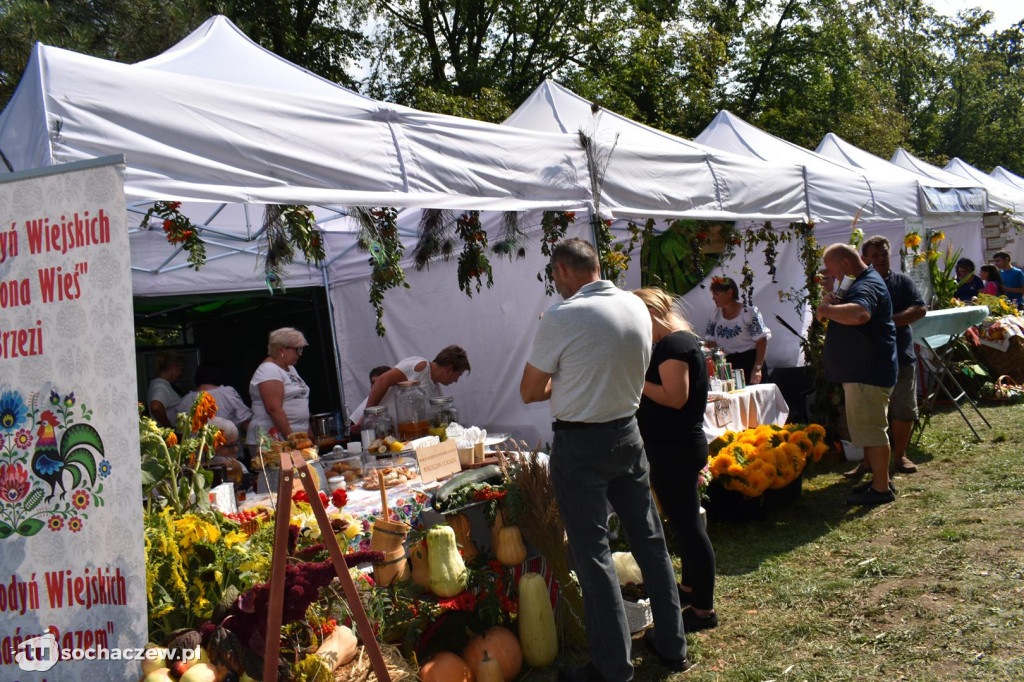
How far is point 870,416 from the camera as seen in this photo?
4391mm

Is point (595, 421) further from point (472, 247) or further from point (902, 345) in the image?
point (902, 345)

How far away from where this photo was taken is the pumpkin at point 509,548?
2959mm

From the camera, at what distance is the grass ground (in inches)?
108

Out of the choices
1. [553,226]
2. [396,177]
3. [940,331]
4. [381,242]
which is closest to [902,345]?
[940,331]

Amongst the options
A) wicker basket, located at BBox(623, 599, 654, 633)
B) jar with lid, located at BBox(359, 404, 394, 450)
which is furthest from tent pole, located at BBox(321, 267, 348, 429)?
wicker basket, located at BBox(623, 599, 654, 633)

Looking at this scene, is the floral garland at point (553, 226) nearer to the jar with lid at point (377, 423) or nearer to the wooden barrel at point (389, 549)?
the jar with lid at point (377, 423)

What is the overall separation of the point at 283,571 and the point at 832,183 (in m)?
5.80

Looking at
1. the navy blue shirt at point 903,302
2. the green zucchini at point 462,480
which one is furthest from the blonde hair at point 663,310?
the navy blue shirt at point 903,302

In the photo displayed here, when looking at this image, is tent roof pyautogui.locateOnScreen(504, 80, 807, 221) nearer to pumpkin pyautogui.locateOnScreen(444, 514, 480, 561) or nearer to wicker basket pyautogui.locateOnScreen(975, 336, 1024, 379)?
pumpkin pyautogui.locateOnScreen(444, 514, 480, 561)

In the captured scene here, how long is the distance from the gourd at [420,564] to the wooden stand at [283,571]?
2.48 feet

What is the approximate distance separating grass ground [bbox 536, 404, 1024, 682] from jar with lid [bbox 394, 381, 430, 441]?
154cm

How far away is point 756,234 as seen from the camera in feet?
23.2

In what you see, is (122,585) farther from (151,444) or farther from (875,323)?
(875,323)

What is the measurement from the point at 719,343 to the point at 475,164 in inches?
132
